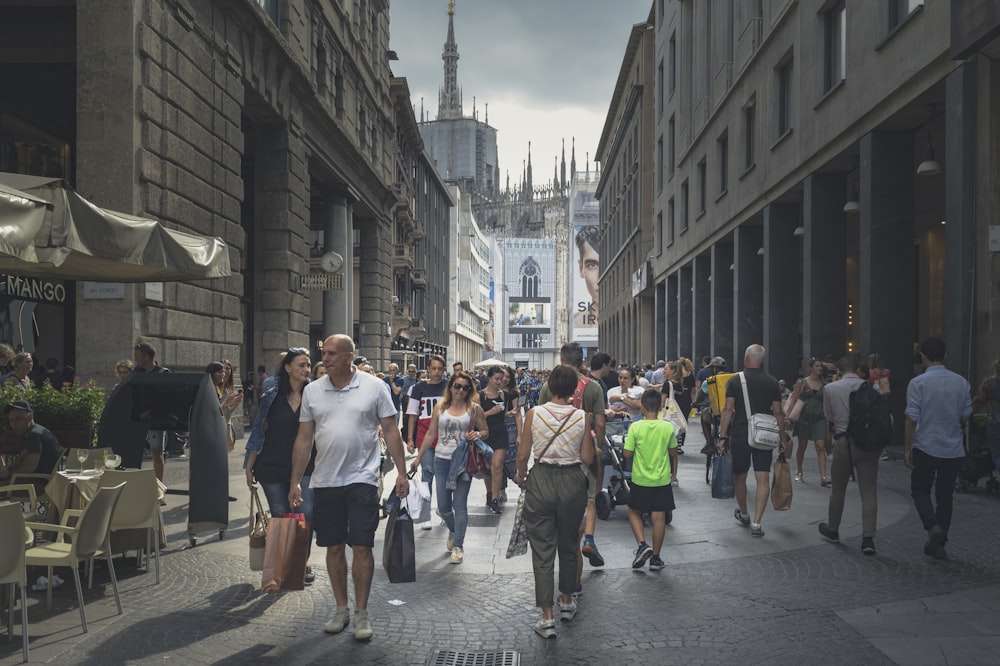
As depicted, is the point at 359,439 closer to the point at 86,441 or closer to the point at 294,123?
the point at 86,441

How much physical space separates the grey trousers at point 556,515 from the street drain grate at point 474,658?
1.80 ft

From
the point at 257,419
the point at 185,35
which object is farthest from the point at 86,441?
the point at 185,35

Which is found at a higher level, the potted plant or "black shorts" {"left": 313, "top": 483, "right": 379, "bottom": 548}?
the potted plant

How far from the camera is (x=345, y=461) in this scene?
5.54 metres

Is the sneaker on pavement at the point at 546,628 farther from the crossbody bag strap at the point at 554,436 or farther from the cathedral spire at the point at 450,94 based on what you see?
the cathedral spire at the point at 450,94

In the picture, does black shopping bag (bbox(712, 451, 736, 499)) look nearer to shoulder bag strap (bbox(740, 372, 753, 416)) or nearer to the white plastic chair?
shoulder bag strap (bbox(740, 372, 753, 416))

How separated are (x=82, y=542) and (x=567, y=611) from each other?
3.07 meters

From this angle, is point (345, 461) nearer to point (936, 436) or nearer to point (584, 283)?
point (936, 436)

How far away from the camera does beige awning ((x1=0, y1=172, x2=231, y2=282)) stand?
5.37 metres

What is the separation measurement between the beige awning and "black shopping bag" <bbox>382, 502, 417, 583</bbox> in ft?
9.00

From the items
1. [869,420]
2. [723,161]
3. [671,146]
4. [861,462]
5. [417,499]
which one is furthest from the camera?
[671,146]

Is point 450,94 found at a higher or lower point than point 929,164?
higher

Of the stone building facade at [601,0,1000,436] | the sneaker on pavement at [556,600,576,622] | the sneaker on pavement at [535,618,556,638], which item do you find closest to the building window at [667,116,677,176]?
the stone building facade at [601,0,1000,436]

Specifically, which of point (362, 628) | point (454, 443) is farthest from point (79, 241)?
point (454, 443)
